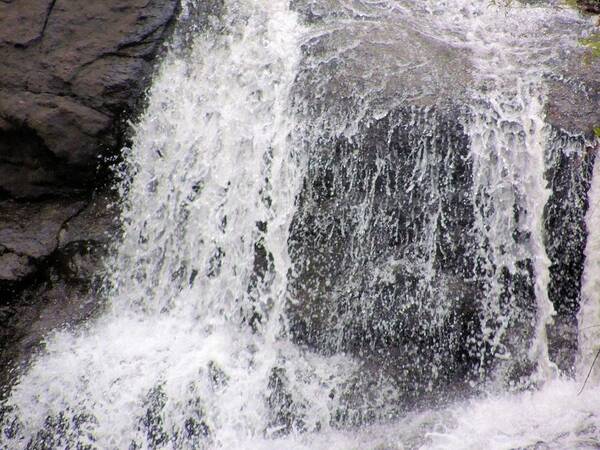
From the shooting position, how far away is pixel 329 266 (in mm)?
3908

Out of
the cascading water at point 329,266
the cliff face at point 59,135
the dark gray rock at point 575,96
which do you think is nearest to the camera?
the cascading water at point 329,266

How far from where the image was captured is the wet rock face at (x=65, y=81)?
4.18 m


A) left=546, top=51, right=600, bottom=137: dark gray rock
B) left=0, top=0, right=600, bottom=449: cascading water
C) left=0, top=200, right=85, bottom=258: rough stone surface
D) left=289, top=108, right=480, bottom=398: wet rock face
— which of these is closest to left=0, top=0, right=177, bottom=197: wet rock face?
left=0, top=200, right=85, bottom=258: rough stone surface

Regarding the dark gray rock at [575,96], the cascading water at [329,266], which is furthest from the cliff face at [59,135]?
the dark gray rock at [575,96]

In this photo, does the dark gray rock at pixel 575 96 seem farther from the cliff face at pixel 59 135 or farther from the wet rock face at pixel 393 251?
the cliff face at pixel 59 135

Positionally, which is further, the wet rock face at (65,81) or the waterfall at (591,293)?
the wet rock face at (65,81)

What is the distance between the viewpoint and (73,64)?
4.24 meters

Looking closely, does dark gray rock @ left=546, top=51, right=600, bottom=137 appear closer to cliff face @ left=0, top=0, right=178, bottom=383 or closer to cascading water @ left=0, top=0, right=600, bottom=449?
cascading water @ left=0, top=0, right=600, bottom=449

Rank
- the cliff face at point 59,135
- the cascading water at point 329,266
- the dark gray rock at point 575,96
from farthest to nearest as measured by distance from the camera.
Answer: the cliff face at point 59,135 < the dark gray rock at point 575,96 < the cascading water at point 329,266

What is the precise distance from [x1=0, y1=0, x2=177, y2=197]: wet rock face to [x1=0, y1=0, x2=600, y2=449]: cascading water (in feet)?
0.84

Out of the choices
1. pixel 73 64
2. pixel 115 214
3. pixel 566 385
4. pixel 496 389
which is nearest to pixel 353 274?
pixel 496 389

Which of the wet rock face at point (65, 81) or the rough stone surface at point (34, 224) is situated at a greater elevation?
the wet rock face at point (65, 81)

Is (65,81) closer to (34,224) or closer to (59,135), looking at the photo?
(59,135)

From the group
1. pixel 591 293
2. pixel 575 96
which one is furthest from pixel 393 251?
pixel 575 96
